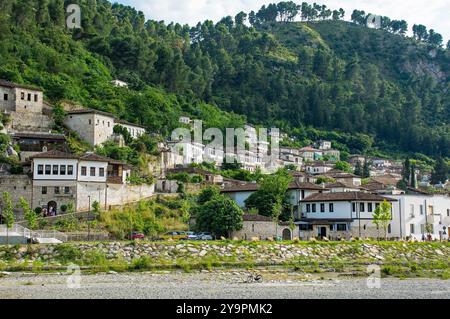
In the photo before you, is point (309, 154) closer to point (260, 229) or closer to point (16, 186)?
point (260, 229)

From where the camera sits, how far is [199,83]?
474 feet

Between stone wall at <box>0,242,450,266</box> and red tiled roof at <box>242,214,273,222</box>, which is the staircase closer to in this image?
stone wall at <box>0,242,450,266</box>

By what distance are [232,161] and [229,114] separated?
3918cm

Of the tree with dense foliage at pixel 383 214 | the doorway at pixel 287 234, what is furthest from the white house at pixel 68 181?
the tree with dense foliage at pixel 383 214

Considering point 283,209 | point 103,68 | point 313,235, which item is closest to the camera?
point 313,235

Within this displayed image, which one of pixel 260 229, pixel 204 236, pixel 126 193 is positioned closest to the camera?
pixel 204 236

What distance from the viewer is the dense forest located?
321 feet

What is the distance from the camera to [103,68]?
116312 mm

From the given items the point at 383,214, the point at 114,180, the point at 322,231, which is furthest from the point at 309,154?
the point at 383,214

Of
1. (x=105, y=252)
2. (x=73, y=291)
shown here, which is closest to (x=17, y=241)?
(x=105, y=252)

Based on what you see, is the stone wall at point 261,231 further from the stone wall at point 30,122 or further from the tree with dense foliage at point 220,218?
the stone wall at point 30,122

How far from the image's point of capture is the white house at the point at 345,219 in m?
60.0

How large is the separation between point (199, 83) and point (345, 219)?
8928 centimetres
